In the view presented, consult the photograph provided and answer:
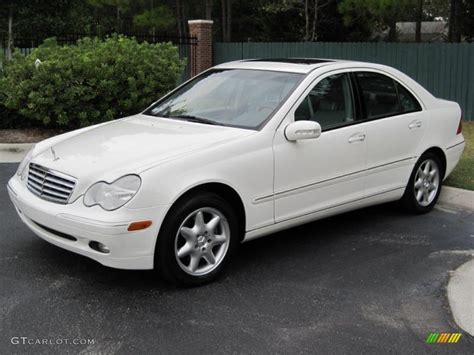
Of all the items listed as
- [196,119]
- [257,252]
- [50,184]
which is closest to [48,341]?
[50,184]

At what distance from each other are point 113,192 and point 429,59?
44.0 feet

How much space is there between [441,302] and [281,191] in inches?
55.8

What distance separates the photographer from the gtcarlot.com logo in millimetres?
3535

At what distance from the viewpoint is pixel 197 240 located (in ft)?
14.1

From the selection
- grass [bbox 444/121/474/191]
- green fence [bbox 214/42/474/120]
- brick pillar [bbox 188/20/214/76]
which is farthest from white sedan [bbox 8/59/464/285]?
brick pillar [bbox 188/20/214/76]

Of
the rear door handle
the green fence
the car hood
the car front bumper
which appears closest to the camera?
the car front bumper

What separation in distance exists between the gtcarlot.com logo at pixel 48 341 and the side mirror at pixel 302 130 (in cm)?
215

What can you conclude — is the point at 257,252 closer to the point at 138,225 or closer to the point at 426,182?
the point at 138,225

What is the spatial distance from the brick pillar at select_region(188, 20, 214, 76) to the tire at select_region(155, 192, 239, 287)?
47.6 ft

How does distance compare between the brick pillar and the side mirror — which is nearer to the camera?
the side mirror

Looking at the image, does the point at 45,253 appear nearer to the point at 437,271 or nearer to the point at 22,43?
the point at 437,271

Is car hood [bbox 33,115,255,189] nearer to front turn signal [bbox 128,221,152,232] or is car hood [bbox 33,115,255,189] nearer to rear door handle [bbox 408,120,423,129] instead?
front turn signal [bbox 128,221,152,232]

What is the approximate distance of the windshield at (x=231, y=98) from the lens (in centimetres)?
500

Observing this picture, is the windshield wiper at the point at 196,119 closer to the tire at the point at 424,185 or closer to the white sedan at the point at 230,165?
the white sedan at the point at 230,165
